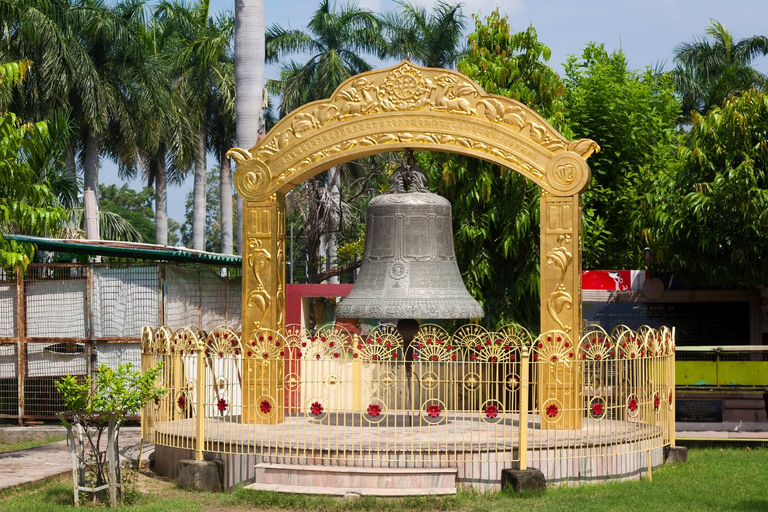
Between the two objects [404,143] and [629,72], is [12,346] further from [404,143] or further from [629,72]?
[629,72]

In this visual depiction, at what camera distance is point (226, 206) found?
31.2 meters

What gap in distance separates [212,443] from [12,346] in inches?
237

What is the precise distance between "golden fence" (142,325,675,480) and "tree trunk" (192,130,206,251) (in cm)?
2019

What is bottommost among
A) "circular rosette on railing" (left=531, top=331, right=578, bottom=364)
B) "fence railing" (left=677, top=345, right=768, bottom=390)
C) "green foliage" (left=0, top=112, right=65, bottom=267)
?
"fence railing" (left=677, top=345, right=768, bottom=390)

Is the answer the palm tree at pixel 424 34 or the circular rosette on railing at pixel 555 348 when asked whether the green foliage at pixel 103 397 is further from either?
the palm tree at pixel 424 34

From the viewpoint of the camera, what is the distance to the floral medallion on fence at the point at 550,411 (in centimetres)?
978

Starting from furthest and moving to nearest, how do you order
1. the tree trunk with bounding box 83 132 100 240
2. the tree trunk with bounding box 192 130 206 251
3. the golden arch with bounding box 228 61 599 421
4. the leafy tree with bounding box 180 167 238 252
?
1. the leafy tree with bounding box 180 167 238 252
2. the tree trunk with bounding box 192 130 206 251
3. the tree trunk with bounding box 83 132 100 240
4. the golden arch with bounding box 228 61 599 421

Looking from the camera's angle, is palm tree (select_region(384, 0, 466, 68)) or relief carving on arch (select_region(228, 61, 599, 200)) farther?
palm tree (select_region(384, 0, 466, 68))

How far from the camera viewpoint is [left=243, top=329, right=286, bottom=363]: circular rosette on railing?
9.79 metres

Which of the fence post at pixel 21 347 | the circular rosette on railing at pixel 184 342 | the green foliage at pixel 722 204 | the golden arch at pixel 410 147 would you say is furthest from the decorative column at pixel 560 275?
the fence post at pixel 21 347

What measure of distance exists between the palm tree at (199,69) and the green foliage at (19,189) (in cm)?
1973

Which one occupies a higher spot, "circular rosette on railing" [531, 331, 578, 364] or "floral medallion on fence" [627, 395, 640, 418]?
"circular rosette on railing" [531, 331, 578, 364]

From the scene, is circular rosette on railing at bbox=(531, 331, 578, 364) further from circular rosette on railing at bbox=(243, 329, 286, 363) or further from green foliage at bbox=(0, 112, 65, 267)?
green foliage at bbox=(0, 112, 65, 267)

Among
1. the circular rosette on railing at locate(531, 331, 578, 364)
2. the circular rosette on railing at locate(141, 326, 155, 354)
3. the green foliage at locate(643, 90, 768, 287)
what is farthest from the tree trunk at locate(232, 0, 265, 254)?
the circular rosette on railing at locate(531, 331, 578, 364)
